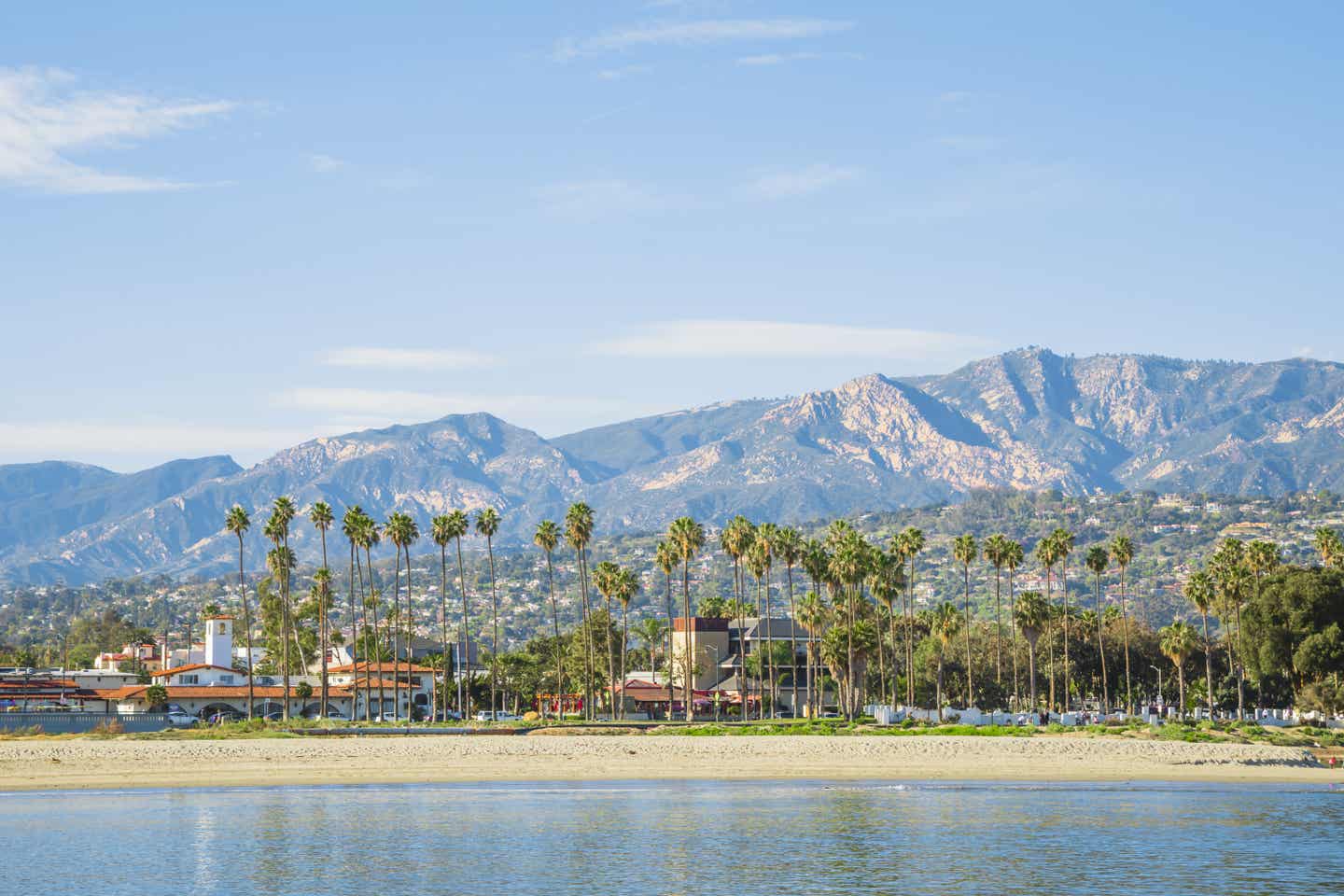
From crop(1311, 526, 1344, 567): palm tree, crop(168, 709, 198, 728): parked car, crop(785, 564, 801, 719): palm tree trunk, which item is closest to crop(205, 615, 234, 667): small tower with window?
crop(168, 709, 198, 728): parked car

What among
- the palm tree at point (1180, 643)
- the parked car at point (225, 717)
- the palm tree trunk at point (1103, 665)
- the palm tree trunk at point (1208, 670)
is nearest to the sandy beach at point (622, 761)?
the parked car at point (225, 717)

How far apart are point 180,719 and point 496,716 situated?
103ft

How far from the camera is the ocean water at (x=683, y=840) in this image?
150 feet

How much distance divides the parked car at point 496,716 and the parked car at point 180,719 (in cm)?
2271

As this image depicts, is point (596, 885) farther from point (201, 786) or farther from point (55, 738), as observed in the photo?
point (55, 738)

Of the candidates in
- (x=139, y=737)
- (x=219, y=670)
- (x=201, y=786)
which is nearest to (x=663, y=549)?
(x=219, y=670)

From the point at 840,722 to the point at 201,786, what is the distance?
51258 mm

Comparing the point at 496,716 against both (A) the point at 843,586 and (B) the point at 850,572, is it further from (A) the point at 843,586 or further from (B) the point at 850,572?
(B) the point at 850,572

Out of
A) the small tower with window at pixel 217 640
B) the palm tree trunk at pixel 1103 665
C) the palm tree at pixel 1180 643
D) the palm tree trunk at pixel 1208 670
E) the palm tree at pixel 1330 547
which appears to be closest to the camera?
the palm tree trunk at pixel 1208 670

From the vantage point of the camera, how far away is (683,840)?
54.1 metres

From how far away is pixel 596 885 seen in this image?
4519 centimetres

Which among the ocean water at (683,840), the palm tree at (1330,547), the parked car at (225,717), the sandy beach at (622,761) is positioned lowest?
the ocean water at (683,840)

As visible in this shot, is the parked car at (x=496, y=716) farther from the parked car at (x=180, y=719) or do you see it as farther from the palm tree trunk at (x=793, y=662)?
the palm tree trunk at (x=793, y=662)

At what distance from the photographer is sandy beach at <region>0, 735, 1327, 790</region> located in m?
76.6
